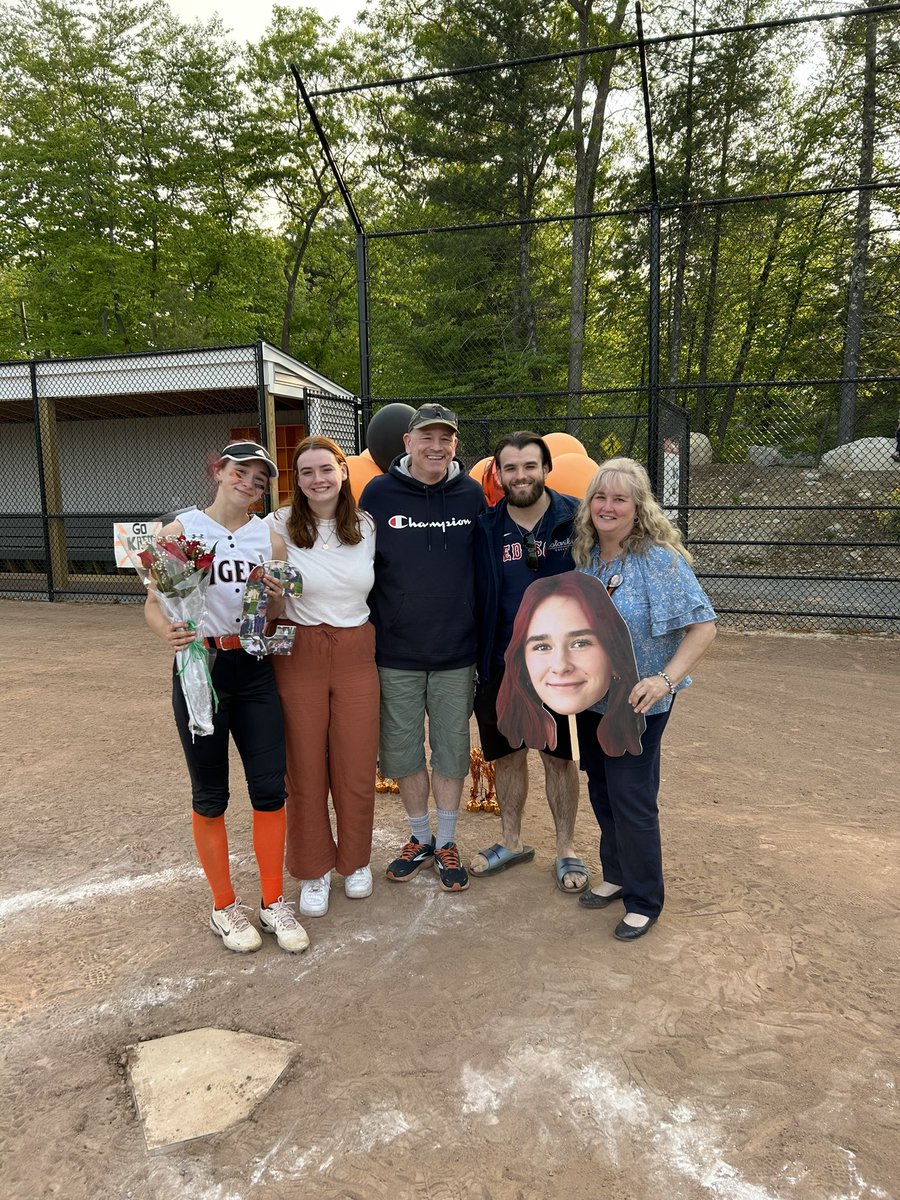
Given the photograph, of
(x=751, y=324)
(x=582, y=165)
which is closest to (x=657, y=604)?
(x=582, y=165)

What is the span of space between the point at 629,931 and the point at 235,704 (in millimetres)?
1596

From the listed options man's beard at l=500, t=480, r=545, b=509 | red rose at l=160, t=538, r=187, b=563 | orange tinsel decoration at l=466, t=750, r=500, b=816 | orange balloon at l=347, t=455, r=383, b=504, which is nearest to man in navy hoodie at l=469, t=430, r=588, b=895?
man's beard at l=500, t=480, r=545, b=509

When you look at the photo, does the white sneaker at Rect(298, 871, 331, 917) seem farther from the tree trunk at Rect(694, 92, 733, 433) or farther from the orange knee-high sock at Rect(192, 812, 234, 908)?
the tree trunk at Rect(694, 92, 733, 433)

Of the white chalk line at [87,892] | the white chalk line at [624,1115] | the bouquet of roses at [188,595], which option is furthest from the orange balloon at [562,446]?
the white chalk line at [624,1115]

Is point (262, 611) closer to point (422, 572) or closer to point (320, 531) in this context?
point (320, 531)

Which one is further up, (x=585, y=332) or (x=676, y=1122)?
(x=585, y=332)

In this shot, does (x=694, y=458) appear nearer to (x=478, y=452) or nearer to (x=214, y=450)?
(x=478, y=452)

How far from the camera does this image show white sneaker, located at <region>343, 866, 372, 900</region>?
303 centimetres

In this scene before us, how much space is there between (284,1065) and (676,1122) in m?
1.05

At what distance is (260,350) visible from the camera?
9.42 m

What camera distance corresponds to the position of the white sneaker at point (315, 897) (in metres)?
2.90

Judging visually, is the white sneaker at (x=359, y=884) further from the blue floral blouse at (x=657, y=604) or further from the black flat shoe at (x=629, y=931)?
the blue floral blouse at (x=657, y=604)

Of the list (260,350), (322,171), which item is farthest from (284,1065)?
(322,171)

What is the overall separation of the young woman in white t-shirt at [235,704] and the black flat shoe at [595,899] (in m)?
1.06
